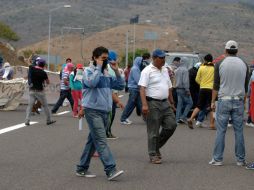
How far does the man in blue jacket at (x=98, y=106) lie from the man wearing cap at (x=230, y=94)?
2234 millimetres

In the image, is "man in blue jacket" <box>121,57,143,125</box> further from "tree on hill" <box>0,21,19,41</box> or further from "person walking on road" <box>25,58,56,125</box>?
"tree on hill" <box>0,21,19,41</box>

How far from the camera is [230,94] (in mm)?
12609

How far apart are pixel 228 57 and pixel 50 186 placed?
12.9 feet

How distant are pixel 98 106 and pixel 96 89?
0.78ft

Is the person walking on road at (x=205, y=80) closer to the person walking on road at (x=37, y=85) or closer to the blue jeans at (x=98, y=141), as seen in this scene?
the person walking on road at (x=37, y=85)

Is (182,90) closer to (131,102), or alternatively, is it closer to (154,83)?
(131,102)

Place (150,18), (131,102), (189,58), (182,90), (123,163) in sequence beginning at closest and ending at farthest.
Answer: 1. (123,163)
2. (131,102)
3. (182,90)
4. (189,58)
5. (150,18)

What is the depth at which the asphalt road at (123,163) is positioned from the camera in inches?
423

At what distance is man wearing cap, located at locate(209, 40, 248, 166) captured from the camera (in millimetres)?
12594

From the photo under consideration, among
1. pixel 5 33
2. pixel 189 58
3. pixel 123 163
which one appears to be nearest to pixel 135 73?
pixel 189 58

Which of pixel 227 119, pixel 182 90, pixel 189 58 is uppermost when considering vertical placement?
pixel 189 58

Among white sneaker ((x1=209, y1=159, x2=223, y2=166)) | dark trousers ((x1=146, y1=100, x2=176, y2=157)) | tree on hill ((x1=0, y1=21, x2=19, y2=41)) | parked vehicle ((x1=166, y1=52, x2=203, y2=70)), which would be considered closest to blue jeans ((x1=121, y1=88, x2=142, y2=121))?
parked vehicle ((x1=166, y1=52, x2=203, y2=70))

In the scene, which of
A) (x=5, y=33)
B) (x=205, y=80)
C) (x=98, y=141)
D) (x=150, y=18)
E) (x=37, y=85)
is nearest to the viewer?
(x=98, y=141)

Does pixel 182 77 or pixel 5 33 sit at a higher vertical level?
pixel 182 77
